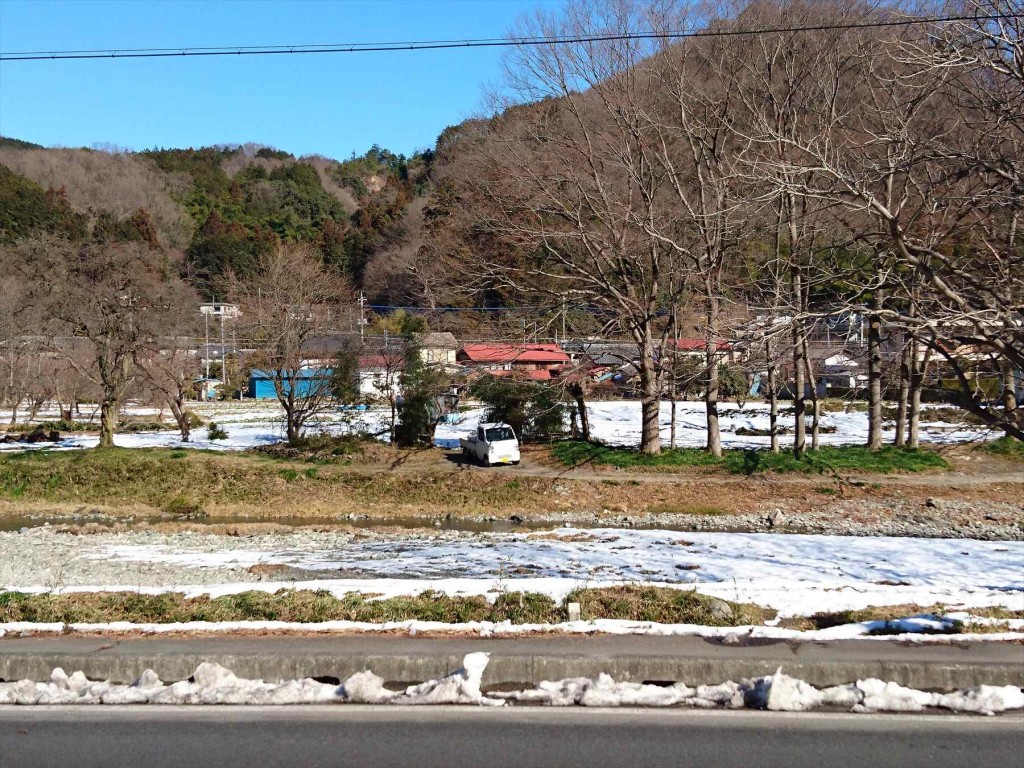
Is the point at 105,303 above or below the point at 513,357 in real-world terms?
above

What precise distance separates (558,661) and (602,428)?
30566 millimetres

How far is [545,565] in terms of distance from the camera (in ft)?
46.8

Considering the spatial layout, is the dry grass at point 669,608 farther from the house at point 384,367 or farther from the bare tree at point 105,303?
the bare tree at point 105,303

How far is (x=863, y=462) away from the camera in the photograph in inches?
1065

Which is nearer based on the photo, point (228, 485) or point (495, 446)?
point (228, 485)

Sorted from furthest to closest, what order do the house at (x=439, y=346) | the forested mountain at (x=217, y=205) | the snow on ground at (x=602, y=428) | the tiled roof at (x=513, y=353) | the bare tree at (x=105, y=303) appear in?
the forested mountain at (x=217, y=205), the house at (x=439, y=346), the snow on ground at (x=602, y=428), the tiled roof at (x=513, y=353), the bare tree at (x=105, y=303)

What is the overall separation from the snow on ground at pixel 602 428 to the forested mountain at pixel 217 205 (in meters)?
23.2

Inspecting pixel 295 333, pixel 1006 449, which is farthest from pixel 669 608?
pixel 295 333

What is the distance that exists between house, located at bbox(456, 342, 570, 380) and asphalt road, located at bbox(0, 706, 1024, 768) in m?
23.2

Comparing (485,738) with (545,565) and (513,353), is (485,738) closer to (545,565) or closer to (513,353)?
(545,565)

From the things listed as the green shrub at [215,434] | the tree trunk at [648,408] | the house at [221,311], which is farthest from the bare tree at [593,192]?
the house at [221,311]

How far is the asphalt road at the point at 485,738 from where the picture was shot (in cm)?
538

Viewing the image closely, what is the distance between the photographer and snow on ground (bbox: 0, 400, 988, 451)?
3338 centimetres

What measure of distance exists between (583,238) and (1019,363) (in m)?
20.4
